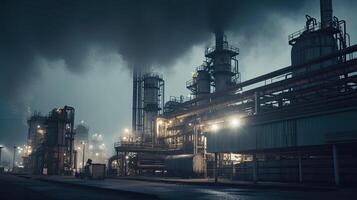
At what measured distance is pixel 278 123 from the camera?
28.3 metres

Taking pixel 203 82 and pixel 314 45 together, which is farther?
pixel 203 82

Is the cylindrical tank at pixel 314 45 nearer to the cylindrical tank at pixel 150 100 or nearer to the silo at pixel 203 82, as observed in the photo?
the silo at pixel 203 82

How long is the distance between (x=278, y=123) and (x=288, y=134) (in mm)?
1438

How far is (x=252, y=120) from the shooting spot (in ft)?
106

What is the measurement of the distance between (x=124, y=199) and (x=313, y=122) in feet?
50.8

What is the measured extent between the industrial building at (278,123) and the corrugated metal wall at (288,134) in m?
0.07

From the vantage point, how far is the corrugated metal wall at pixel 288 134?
2322 centimetres

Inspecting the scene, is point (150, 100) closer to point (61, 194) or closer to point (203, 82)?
point (203, 82)

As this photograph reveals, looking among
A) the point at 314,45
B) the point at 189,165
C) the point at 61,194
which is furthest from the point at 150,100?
the point at 61,194

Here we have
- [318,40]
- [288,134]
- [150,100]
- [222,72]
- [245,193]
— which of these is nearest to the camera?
[245,193]

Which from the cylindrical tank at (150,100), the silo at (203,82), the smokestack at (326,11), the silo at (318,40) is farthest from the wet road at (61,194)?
the cylindrical tank at (150,100)

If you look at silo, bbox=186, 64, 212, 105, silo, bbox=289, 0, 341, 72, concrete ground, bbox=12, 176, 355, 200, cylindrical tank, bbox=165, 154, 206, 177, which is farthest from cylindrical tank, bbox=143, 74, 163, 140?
concrete ground, bbox=12, 176, 355, 200

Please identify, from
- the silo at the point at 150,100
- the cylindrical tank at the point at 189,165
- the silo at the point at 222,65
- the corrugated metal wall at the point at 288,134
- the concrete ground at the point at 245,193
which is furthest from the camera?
the silo at the point at 150,100

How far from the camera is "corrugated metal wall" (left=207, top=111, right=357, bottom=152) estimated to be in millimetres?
23219
